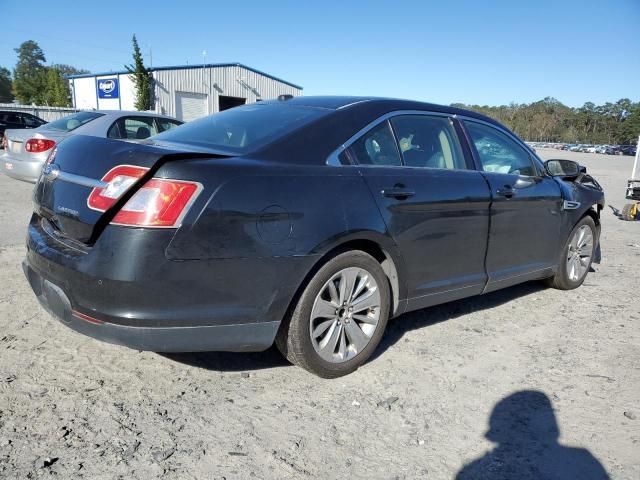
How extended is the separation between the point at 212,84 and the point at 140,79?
5090 millimetres

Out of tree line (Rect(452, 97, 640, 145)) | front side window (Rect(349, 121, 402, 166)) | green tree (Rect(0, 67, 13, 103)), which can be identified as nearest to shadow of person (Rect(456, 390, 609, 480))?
front side window (Rect(349, 121, 402, 166))

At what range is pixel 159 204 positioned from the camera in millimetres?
2289

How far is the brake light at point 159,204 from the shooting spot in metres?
2.28

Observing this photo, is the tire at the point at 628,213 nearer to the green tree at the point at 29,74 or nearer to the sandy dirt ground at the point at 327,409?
the sandy dirt ground at the point at 327,409

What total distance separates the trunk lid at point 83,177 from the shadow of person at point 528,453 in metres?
2.00

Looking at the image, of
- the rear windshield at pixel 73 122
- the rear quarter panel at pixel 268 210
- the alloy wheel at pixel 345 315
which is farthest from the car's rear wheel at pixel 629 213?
the rear windshield at pixel 73 122

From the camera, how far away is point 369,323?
10.3ft

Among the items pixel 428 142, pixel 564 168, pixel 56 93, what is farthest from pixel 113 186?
pixel 56 93

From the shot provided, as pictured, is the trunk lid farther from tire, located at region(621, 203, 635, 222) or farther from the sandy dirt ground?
tire, located at region(621, 203, 635, 222)

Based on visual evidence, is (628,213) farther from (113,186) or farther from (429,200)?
(113,186)

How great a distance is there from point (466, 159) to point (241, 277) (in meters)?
2.17

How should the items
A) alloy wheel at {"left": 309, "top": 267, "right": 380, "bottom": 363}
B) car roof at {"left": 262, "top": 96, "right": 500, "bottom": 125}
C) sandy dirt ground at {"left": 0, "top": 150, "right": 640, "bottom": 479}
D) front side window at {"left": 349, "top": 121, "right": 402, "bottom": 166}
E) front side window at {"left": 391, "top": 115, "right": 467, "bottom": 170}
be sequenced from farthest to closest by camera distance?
front side window at {"left": 391, "top": 115, "right": 467, "bottom": 170}, car roof at {"left": 262, "top": 96, "right": 500, "bottom": 125}, front side window at {"left": 349, "top": 121, "right": 402, "bottom": 166}, alloy wheel at {"left": 309, "top": 267, "right": 380, "bottom": 363}, sandy dirt ground at {"left": 0, "top": 150, "right": 640, "bottom": 479}

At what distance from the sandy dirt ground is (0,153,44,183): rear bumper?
4.72 meters

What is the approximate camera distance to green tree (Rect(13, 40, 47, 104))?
64.5m
